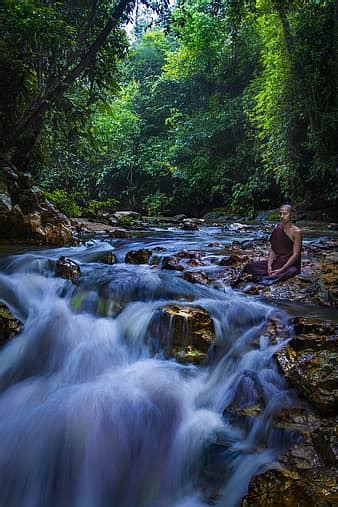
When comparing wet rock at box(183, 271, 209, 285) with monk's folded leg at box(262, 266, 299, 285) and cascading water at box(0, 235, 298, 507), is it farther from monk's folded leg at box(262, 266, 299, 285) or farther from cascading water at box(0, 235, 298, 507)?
monk's folded leg at box(262, 266, 299, 285)

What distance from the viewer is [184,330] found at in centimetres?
344

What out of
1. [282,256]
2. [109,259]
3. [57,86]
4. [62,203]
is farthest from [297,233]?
[62,203]

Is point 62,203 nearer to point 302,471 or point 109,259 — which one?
point 109,259

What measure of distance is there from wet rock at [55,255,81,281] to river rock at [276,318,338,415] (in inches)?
120

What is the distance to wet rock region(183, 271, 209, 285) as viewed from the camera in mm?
4902

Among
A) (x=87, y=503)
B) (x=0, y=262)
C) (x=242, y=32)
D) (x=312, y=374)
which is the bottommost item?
(x=87, y=503)

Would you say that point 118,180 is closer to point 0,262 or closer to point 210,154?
point 210,154

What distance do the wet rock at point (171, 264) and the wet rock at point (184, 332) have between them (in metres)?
1.90

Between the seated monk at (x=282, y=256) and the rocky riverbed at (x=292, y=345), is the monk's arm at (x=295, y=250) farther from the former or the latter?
the rocky riverbed at (x=292, y=345)

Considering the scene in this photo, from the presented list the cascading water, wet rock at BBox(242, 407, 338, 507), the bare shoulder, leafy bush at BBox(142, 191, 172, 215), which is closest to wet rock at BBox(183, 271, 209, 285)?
the cascading water

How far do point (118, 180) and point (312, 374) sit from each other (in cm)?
2297

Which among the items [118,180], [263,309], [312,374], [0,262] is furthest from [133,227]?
[118,180]

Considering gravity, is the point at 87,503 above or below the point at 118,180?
below

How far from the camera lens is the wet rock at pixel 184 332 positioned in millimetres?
3316
